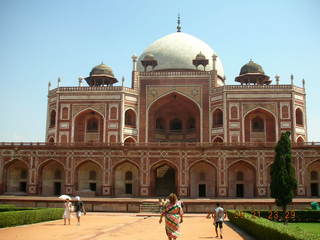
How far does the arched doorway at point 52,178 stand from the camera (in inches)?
1120

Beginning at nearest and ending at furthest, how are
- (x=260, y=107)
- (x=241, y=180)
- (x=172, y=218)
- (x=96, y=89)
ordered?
1. (x=172, y=218)
2. (x=241, y=180)
3. (x=260, y=107)
4. (x=96, y=89)

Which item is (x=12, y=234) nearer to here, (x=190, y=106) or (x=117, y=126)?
(x=117, y=126)

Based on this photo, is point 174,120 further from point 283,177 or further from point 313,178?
Result: point 283,177

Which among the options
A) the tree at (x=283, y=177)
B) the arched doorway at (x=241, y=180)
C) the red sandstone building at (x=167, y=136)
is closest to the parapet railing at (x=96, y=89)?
the red sandstone building at (x=167, y=136)

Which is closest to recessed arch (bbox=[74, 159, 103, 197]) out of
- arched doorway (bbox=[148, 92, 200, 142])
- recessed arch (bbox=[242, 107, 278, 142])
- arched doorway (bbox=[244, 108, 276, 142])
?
arched doorway (bbox=[148, 92, 200, 142])

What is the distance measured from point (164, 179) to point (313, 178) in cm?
1042

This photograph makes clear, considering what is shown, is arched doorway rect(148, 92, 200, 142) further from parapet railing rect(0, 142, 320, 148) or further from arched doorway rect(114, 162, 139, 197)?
parapet railing rect(0, 142, 320, 148)

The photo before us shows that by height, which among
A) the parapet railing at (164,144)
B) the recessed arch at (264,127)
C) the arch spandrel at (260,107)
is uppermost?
the arch spandrel at (260,107)

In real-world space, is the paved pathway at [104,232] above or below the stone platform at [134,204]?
below

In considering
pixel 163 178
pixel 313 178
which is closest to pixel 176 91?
pixel 163 178

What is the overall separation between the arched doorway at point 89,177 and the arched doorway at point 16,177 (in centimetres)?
410

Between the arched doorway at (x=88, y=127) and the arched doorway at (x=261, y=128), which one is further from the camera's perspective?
the arched doorway at (x=88, y=127)

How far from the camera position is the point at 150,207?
20781 mm

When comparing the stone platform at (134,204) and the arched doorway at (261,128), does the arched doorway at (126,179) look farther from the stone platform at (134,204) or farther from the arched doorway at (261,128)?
the arched doorway at (261,128)
